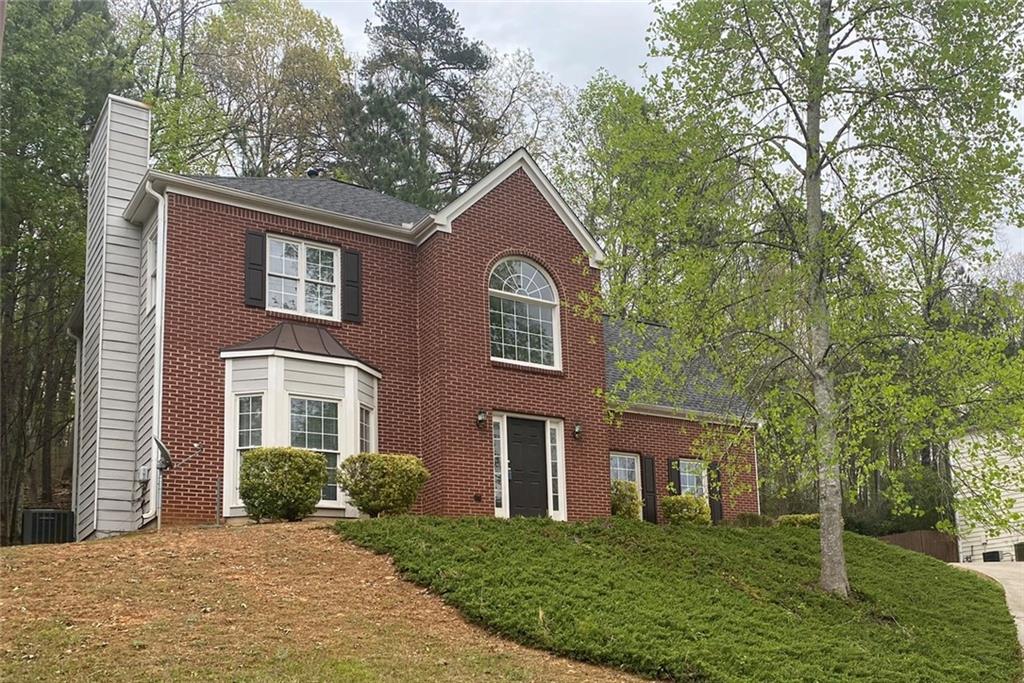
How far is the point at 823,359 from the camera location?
16.0 m

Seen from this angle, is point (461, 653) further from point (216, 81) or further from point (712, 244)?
point (216, 81)

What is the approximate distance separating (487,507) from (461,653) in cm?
737

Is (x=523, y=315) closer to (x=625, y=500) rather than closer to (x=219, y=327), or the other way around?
(x=625, y=500)

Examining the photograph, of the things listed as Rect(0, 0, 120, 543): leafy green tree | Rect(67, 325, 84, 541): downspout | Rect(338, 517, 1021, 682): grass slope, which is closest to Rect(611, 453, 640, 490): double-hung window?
Rect(338, 517, 1021, 682): grass slope

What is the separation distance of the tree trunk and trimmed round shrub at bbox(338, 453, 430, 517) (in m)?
5.99

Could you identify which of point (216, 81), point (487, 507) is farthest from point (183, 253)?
point (216, 81)

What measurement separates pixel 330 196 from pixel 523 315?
4104 millimetres

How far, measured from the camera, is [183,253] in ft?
55.8

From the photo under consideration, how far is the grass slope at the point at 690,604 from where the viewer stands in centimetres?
1146

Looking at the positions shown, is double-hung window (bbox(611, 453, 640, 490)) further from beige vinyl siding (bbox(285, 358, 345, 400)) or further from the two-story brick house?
beige vinyl siding (bbox(285, 358, 345, 400))

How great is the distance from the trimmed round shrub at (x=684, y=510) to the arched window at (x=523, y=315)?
177 inches

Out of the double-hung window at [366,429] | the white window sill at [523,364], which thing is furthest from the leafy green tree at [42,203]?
the white window sill at [523,364]

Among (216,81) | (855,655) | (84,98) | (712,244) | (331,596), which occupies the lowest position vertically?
(855,655)

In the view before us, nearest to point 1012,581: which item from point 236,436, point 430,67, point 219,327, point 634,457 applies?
point 634,457
